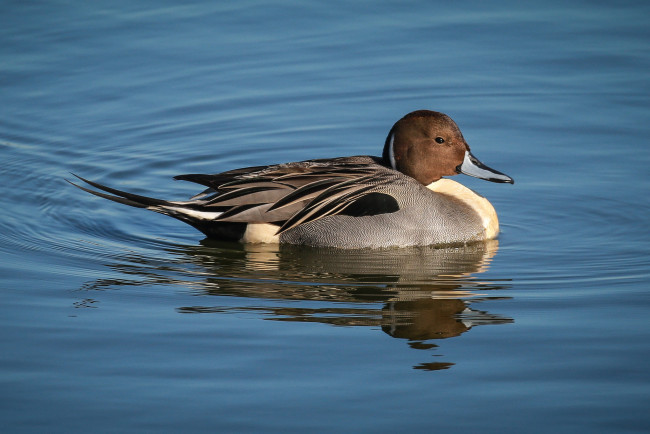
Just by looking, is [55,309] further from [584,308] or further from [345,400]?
[584,308]

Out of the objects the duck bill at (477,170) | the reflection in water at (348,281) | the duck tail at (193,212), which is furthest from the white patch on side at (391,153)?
the duck tail at (193,212)

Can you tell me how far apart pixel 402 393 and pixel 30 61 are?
27.8 feet

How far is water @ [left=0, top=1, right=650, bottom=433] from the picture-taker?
Result: 573 centimetres

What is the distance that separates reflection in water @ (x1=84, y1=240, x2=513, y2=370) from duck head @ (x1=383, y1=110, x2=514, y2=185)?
68 centimetres

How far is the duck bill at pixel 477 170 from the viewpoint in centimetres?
893

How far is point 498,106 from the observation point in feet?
37.6

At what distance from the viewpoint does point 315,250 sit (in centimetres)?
866

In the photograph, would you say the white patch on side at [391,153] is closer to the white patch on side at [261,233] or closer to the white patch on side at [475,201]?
the white patch on side at [475,201]

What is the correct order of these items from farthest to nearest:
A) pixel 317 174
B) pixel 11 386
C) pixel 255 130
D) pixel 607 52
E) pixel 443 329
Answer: pixel 607 52 → pixel 255 130 → pixel 317 174 → pixel 443 329 → pixel 11 386

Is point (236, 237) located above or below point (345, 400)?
above

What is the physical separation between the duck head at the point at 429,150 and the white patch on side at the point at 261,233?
46.2 inches

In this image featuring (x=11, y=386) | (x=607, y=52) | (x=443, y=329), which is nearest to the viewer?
(x=11, y=386)

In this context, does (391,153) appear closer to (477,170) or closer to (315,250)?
(477,170)

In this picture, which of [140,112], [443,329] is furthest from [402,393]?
[140,112]
